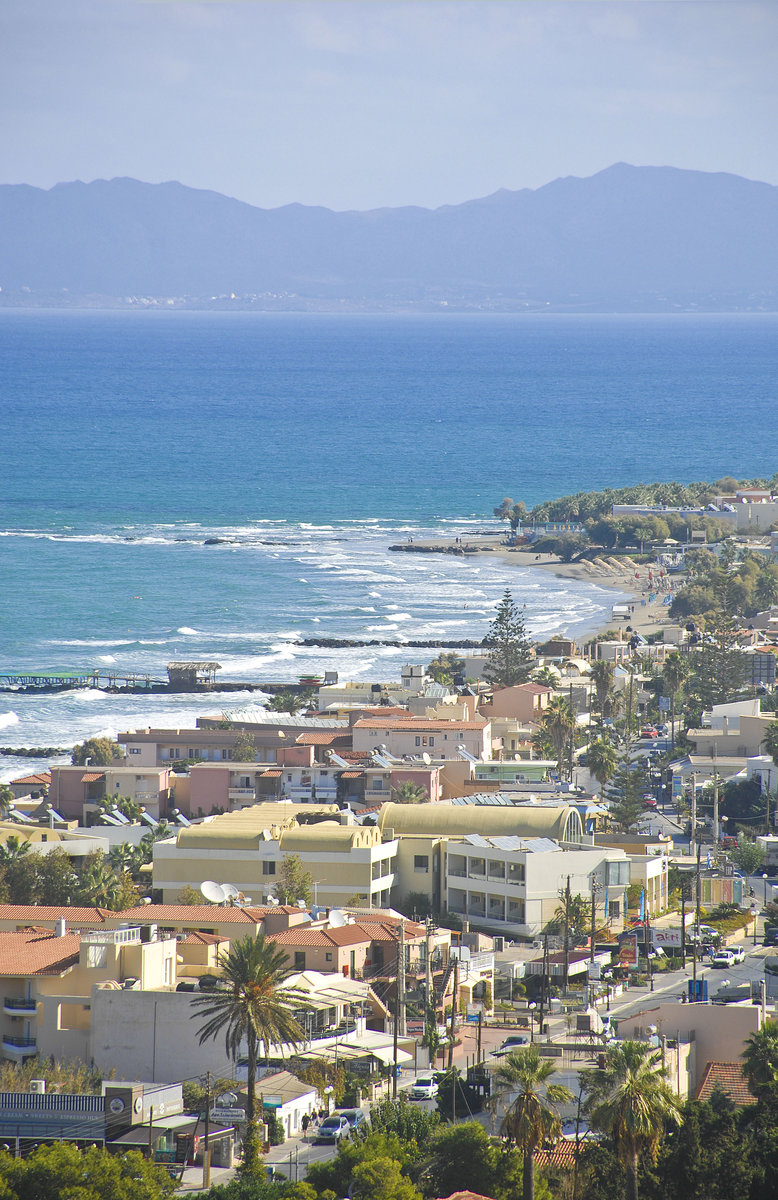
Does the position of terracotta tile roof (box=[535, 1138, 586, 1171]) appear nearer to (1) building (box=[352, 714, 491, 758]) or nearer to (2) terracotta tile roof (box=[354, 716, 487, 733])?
(1) building (box=[352, 714, 491, 758])

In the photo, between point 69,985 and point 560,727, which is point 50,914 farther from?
point 560,727

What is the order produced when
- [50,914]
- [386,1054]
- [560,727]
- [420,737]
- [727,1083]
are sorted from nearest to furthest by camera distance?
[727,1083] < [386,1054] < [50,914] < [420,737] < [560,727]

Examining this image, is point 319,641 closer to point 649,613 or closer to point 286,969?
point 649,613

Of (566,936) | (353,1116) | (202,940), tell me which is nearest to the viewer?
(353,1116)

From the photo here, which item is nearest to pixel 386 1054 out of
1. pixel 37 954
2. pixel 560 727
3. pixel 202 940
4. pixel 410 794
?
pixel 202 940

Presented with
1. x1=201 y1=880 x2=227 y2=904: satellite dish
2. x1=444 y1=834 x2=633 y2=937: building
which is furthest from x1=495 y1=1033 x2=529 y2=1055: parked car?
x1=444 y1=834 x2=633 y2=937: building

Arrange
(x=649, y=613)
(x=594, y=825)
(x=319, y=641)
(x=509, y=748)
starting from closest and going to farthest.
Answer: (x=594, y=825) < (x=509, y=748) < (x=319, y=641) < (x=649, y=613)

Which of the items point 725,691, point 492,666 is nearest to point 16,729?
point 492,666
